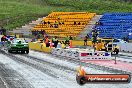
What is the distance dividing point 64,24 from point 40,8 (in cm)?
1724

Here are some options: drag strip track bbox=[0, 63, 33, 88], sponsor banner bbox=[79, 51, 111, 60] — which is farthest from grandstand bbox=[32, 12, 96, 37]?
drag strip track bbox=[0, 63, 33, 88]

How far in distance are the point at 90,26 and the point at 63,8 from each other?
2039 centimetres

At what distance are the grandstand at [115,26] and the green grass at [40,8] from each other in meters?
10.2

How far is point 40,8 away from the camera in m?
84.9

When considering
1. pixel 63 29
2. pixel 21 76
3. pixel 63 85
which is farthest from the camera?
pixel 63 29

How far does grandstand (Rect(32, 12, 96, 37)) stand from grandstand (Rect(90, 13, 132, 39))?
10.5 ft

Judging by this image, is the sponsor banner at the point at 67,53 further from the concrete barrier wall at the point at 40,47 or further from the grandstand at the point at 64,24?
the grandstand at the point at 64,24

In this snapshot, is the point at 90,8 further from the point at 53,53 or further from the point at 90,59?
the point at 90,59

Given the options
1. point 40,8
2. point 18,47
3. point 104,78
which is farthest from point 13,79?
point 40,8

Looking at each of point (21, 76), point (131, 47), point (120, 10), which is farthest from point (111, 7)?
point (21, 76)

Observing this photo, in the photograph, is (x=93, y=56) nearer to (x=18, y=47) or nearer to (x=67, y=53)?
(x=67, y=53)

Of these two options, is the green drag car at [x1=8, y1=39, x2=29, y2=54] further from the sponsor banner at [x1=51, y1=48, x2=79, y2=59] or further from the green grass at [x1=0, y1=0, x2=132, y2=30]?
the green grass at [x1=0, y1=0, x2=132, y2=30]

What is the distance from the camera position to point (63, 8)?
283 feet

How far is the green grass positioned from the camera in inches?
3056
